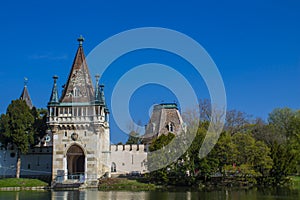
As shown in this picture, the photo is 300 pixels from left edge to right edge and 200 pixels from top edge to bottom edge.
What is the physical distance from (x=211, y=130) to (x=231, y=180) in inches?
230

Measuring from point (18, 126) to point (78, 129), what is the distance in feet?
22.2

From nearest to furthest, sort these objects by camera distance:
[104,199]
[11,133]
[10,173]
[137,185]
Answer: [104,199], [137,185], [11,133], [10,173]

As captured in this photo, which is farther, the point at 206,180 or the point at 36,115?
the point at 36,115

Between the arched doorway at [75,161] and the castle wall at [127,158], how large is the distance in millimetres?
4186

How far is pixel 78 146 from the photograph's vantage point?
46.8 meters

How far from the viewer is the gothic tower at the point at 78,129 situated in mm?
45622

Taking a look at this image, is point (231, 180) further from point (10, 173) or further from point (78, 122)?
point (10, 173)

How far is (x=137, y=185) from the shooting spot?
40.8m

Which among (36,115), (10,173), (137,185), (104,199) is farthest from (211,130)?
(10,173)

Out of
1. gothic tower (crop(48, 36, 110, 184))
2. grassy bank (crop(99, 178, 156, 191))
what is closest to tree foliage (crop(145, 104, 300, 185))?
grassy bank (crop(99, 178, 156, 191))

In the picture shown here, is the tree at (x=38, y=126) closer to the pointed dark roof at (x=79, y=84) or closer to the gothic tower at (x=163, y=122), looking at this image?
the pointed dark roof at (x=79, y=84)

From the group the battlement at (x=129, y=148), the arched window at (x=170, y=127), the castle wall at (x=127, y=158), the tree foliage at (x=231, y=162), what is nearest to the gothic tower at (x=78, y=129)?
the castle wall at (x=127, y=158)

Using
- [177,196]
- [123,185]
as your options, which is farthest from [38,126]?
[177,196]

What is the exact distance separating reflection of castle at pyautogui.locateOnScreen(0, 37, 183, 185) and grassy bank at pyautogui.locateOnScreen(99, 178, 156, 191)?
7.60 ft
